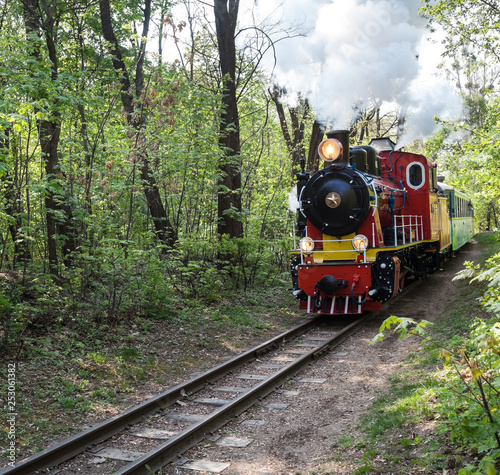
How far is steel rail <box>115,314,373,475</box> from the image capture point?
13.1 ft

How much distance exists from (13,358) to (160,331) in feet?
8.92

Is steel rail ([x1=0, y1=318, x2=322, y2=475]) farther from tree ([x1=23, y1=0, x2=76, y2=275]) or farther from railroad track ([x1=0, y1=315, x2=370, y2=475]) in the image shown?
tree ([x1=23, y1=0, x2=76, y2=275])

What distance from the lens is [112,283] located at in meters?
8.23

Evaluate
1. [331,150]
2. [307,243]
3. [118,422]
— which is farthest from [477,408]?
[331,150]

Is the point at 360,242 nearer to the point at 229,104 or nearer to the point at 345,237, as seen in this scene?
the point at 345,237

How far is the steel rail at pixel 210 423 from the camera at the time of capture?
4.01 metres

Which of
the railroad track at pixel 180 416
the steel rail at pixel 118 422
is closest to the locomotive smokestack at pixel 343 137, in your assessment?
the railroad track at pixel 180 416

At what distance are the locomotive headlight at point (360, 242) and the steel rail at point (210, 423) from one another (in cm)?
264

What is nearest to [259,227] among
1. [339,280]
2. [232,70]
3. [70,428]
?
[232,70]

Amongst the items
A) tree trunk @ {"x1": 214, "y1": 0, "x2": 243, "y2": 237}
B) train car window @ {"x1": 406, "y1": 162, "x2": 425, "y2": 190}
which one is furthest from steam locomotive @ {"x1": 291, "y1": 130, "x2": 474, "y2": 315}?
tree trunk @ {"x1": 214, "y1": 0, "x2": 243, "y2": 237}

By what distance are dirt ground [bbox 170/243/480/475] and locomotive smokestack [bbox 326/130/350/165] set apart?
12.2 ft

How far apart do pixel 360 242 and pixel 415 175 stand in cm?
428

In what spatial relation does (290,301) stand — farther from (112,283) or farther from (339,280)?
(112,283)

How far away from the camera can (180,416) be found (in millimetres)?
5281
